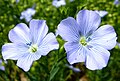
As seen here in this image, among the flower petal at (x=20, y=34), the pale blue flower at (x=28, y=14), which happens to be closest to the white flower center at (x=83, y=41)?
the flower petal at (x=20, y=34)

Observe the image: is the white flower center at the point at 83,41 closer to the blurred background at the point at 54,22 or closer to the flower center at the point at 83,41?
the flower center at the point at 83,41

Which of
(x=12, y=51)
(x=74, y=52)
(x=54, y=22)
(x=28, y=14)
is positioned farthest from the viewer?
(x=28, y=14)

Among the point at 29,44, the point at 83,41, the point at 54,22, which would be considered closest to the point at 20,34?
the point at 29,44

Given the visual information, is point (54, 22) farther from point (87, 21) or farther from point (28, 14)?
point (87, 21)

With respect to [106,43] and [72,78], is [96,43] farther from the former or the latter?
[72,78]

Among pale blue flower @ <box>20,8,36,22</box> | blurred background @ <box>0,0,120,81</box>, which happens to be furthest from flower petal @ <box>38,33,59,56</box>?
pale blue flower @ <box>20,8,36,22</box>

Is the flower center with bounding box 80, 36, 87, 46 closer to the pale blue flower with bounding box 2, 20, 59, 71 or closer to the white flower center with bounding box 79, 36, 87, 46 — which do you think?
the white flower center with bounding box 79, 36, 87, 46

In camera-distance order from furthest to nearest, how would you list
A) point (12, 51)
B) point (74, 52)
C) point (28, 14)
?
1. point (28, 14)
2. point (12, 51)
3. point (74, 52)
